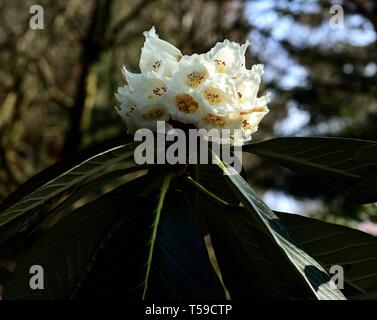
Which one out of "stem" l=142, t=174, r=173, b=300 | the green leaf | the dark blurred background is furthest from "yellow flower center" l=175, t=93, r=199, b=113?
the dark blurred background

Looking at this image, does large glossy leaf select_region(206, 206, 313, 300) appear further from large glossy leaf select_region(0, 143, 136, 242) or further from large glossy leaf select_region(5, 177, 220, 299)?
large glossy leaf select_region(0, 143, 136, 242)

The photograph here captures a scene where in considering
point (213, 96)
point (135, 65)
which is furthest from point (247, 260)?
point (135, 65)

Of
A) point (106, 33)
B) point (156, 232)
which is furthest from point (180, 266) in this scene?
point (106, 33)

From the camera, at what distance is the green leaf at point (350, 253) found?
2.81ft

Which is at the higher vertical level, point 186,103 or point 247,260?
point 186,103

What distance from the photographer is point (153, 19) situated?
16.9ft

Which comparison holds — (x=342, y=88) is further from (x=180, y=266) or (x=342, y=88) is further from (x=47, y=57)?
(x=180, y=266)

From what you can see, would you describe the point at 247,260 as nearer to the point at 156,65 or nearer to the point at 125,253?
the point at 125,253

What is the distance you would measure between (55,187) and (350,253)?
0.42 m

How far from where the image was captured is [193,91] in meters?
0.83

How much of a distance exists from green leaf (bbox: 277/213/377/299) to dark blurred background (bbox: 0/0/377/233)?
3787 millimetres

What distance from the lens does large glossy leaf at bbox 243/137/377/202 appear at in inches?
34.0

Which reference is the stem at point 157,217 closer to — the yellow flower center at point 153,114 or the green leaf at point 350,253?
the yellow flower center at point 153,114

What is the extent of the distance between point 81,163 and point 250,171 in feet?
16.6
